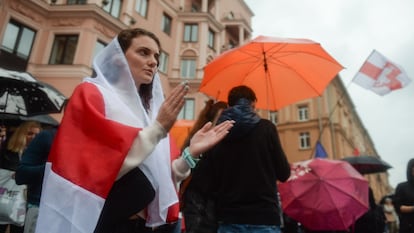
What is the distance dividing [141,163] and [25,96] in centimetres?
448

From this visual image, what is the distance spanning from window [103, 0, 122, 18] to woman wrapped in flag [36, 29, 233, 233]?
17716mm

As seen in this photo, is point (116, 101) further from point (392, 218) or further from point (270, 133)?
point (392, 218)

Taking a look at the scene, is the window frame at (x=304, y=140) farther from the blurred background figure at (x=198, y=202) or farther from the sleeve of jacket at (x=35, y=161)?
the sleeve of jacket at (x=35, y=161)

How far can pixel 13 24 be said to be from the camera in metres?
15.0

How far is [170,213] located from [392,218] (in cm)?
1637

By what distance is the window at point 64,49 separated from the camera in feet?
A: 53.7

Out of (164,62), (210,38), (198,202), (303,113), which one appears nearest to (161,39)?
(164,62)

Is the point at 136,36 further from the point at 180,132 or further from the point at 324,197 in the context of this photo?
the point at 180,132

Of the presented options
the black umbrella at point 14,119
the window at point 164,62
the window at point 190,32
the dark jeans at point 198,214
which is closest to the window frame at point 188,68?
the window at point 164,62

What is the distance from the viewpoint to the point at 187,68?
23.2 metres

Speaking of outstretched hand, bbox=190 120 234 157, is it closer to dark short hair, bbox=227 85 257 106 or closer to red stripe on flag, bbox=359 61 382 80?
dark short hair, bbox=227 85 257 106

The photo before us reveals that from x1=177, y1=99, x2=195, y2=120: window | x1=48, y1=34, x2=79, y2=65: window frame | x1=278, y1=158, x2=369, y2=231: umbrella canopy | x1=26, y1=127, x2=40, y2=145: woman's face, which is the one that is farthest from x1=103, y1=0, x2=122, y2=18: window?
x1=278, y1=158, x2=369, y2=231: umbrella canopy

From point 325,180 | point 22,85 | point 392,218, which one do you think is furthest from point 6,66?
point 392,218

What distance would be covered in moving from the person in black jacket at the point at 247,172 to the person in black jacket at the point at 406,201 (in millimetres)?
3008
